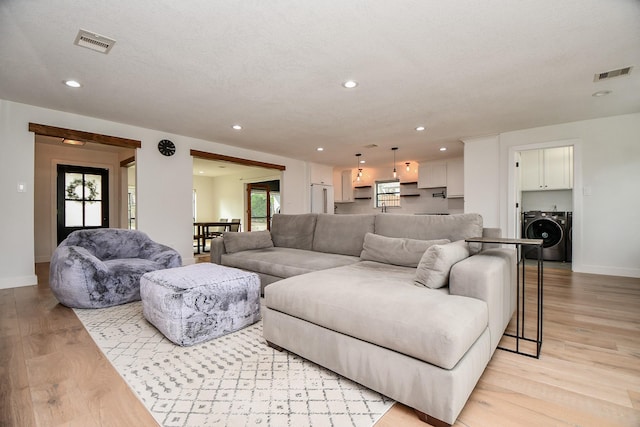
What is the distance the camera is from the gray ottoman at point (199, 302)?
2.05 m

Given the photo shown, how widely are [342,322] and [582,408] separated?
1.19 m

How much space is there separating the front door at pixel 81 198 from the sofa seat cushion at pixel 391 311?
248 inches

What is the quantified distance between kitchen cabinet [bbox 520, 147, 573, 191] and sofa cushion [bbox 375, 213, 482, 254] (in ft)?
13.2

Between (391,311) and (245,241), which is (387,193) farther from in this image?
(391,311)

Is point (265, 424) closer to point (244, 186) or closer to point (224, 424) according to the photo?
point (224, 424)

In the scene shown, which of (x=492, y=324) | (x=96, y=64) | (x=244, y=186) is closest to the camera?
(x=492, y=324)

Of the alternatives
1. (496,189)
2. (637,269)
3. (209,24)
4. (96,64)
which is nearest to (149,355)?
Result: (209,24)

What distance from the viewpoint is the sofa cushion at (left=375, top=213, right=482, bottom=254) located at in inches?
104

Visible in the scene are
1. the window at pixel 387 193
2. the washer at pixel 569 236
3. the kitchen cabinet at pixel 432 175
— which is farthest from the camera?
the window at pixel 387 193

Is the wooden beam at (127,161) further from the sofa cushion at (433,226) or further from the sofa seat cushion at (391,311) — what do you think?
the sofa seat cushion at (391,311)

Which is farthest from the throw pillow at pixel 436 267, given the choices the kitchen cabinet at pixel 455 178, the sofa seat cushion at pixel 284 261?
the kitchen cabinet at pixel 455 178

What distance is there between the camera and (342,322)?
1.56 metres

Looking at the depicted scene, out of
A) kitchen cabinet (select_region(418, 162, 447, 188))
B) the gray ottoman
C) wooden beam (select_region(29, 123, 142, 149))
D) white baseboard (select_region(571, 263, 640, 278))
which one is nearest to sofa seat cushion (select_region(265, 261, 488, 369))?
the gray ottoman

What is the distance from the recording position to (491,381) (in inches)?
63.9
